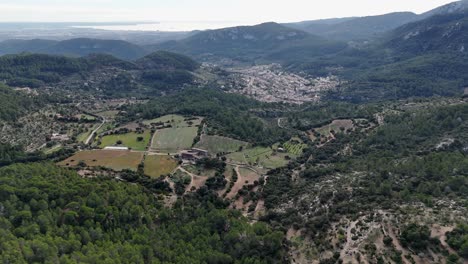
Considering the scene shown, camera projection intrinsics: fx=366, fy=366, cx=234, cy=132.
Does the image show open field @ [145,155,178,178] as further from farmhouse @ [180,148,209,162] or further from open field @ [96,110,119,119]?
open field @ [96,110,119,119]

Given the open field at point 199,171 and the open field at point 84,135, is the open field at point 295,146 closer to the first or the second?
the open field at point 199,171

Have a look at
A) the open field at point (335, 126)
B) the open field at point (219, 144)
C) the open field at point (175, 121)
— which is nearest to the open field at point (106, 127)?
the open field at point (175, 121)

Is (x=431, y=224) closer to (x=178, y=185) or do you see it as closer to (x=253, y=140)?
(x=178, y=185)

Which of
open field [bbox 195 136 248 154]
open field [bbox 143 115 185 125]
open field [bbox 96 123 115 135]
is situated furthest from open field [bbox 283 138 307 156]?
open field [bbox 96 123 115 135]

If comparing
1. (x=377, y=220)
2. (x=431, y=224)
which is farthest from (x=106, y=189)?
(x=431, y=224)

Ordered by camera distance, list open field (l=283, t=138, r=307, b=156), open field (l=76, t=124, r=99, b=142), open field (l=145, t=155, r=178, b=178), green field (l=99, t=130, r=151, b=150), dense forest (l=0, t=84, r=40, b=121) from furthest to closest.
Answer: dense forest (l=0, t=84, r=40, b=121), open field (l=76, t=124, r=99, b=142), green field (l=99, t=130, r=151, b=150), open field (l=283, t=138, r=307, b=156), open field (l=145, t=155, r=178, b=178)

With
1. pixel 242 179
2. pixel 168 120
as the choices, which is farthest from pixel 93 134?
pixel 242 179
